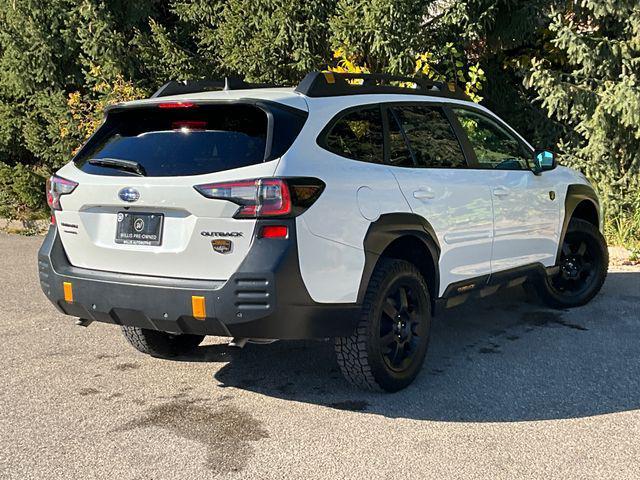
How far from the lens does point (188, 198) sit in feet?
12.1

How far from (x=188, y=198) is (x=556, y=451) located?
219cm

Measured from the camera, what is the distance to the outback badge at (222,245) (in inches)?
144

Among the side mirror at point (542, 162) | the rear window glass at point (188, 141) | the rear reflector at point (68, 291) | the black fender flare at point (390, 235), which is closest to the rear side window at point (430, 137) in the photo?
the black fender flare at point (390, 235)

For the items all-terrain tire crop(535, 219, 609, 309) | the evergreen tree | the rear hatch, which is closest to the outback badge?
the rear hatch

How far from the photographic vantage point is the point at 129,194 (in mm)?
3881

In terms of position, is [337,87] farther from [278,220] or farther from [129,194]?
[129,194]

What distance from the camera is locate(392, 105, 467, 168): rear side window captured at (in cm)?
469

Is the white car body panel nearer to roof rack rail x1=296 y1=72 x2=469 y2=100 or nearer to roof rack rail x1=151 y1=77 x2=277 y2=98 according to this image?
roof rack rail x1=296 y1=72 x2=469 y2=100

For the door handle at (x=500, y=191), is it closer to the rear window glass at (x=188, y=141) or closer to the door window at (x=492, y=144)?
the door window at (x=492, y=144)

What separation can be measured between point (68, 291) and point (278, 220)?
4.43ft

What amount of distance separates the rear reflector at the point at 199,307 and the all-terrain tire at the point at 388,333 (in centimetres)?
86

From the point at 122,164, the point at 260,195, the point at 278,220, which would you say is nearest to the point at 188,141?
the point at 122,164

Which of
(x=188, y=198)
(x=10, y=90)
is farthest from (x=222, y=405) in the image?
(x=10, y=90)

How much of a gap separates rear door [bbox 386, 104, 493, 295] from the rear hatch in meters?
0.87
